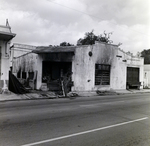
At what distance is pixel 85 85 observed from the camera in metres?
19.7

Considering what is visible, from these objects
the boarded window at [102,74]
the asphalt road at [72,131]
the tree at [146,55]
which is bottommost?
the asphalt road at [72,131]

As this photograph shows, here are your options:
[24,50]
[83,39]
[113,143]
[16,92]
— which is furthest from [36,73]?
[83,39]

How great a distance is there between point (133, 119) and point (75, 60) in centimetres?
1193

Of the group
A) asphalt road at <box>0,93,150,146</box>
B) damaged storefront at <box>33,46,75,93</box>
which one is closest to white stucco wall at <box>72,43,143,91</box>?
damaged storefront at <box>33,46,75,93</box>

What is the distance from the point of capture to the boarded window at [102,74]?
826 inches

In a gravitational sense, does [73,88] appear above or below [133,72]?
below

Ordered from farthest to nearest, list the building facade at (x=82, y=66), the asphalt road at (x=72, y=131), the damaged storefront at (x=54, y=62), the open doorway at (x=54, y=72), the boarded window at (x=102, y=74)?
the boarded window at (x=102, y=74), the open doorway at (x=54, y=72), the building facade at (x=82, y=66), the damaged storefront at (x=54, y=62), the asphalt road at (x=72, y=131)

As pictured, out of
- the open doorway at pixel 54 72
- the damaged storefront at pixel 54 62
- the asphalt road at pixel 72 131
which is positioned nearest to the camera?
the asphalt road at pixel 72 131

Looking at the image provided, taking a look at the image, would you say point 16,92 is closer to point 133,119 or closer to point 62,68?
point 62,68

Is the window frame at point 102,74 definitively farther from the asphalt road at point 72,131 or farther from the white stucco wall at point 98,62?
the asphalt road at point 72,131

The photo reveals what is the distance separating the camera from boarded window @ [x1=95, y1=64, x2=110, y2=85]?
68.9 feet

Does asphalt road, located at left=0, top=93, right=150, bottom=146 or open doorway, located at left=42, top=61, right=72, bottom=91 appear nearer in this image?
asphalt road, located at left=0, top=93, right=150, bottom=146

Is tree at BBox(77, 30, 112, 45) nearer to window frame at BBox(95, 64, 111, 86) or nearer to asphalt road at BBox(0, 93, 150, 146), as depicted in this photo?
window frame at BBox(95, 64, 111, 86)

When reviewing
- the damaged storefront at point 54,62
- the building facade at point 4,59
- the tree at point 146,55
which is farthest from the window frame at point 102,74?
the tree at point 146,55
